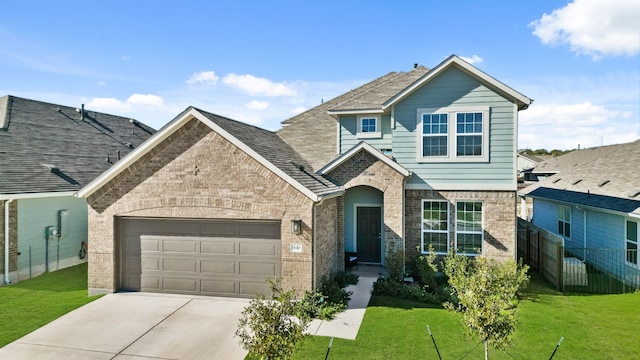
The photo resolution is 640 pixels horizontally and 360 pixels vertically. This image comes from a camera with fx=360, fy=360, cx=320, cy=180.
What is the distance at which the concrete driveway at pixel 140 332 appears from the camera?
24.8 ft

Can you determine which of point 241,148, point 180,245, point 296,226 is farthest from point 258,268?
point 241,148

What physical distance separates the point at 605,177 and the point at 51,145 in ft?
86.9

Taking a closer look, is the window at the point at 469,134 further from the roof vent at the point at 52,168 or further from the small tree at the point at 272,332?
the roof vent at the point at 52,168

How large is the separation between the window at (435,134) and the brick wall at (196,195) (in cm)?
601

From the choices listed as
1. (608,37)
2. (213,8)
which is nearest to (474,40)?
(608,37)

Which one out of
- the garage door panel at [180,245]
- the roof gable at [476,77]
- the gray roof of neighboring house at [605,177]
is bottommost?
the garage door panel at [180,245]

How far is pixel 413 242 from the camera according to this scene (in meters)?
13.7

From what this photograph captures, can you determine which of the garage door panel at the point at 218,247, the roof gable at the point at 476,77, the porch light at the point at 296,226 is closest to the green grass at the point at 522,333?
the porch light at the point at 296,226

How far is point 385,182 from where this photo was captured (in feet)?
42.7

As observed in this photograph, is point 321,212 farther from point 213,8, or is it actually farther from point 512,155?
point 213,8

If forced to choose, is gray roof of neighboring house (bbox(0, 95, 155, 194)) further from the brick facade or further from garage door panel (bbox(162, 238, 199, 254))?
the brick facade

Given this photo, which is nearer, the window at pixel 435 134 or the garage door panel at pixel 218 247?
the garage door panel at pixel 218 247

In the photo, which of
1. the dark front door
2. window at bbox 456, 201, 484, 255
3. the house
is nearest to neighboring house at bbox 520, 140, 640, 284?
window at bbox 456, 201, 484, 255

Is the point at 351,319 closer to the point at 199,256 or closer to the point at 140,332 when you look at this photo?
the point at 199,256
